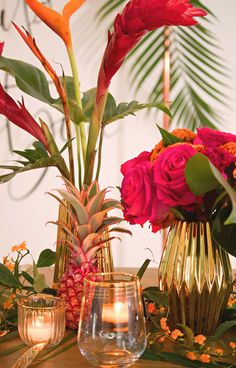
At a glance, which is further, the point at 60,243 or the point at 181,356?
the point at 60,243

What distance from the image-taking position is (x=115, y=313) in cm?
74

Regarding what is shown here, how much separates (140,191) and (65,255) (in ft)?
0.83

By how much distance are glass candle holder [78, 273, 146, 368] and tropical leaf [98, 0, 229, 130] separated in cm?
215

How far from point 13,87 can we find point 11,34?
235 mm

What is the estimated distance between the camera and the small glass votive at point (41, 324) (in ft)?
2.84

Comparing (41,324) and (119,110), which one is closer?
(41,324)

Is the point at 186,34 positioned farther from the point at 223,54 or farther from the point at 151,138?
the point at 151,138

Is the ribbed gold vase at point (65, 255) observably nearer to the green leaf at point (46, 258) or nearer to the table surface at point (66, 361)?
the green leaf at point (46, 258)

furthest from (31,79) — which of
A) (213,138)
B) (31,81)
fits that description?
(213,138)

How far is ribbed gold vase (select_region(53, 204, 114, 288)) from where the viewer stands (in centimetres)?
107

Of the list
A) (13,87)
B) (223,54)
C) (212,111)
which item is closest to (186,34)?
(223,54)

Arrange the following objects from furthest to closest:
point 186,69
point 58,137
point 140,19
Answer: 1. point 186,69
2. point 58,137
3. point 140,19

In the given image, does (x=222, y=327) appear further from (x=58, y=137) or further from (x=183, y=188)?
(x=58, y=137)

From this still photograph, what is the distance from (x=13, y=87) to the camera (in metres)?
2.66
